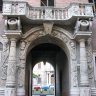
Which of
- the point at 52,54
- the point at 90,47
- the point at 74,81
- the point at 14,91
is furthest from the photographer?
the point at 52,54

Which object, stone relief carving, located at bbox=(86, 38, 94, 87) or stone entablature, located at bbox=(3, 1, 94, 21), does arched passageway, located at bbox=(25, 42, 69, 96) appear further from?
stone entablature, located at bbox=(3, 1, 94, 21)

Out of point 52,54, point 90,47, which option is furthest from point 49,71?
point 90,47

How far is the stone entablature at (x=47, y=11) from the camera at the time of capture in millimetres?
11102

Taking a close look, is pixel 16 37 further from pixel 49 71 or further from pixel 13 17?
pixel 49 71

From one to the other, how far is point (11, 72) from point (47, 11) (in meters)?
3.62

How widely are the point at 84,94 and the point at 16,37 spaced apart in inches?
169

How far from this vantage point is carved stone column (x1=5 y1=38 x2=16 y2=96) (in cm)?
1050

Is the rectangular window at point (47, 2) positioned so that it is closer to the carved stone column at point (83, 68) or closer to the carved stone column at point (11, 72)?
the carved stone column at point (11, 72)

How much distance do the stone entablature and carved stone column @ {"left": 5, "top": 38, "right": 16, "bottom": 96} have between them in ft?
4.70

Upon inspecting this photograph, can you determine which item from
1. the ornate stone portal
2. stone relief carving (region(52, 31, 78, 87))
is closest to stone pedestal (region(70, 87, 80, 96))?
the ornate stone portal

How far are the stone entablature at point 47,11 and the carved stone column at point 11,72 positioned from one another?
143cm

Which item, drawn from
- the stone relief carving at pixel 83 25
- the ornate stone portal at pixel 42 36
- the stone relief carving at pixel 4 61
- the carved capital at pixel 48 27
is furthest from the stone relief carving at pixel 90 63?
the stone relief carving at pixel 4 61

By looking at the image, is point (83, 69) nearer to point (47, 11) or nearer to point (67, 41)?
point (67, 41)

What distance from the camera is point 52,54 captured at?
19.0 meters
